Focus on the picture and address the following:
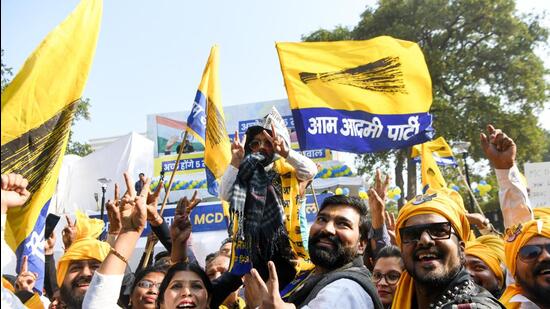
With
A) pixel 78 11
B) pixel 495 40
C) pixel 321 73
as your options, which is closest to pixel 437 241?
pixel 78 11

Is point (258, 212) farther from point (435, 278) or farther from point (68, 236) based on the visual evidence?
point (68, 236)

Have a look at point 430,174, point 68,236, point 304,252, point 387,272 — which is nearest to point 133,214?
point 304,252

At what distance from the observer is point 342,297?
2709mm

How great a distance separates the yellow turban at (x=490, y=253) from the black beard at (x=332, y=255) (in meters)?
1.13

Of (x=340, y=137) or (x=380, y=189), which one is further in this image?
(x=340, y=137)

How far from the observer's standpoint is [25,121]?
2646 millimetres

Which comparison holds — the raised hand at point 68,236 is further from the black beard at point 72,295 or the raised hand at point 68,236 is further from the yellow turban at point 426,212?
the yellow turban at point 426,212

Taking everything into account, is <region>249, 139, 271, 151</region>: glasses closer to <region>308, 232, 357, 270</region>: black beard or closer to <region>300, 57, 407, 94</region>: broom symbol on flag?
<region>308, 232, 357, 270</region>: black beard

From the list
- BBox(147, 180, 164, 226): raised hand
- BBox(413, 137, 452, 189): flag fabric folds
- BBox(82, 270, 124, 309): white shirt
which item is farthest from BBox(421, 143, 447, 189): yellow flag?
BBox(82, 270, 124, 309): white shirt

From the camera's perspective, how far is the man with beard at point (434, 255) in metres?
2.72

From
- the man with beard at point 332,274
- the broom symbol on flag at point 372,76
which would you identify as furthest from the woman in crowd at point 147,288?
the broom symbol on flag at point 372,76

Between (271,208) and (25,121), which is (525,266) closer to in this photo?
(271,208)

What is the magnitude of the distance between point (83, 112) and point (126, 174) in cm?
2410

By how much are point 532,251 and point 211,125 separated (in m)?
4.07
